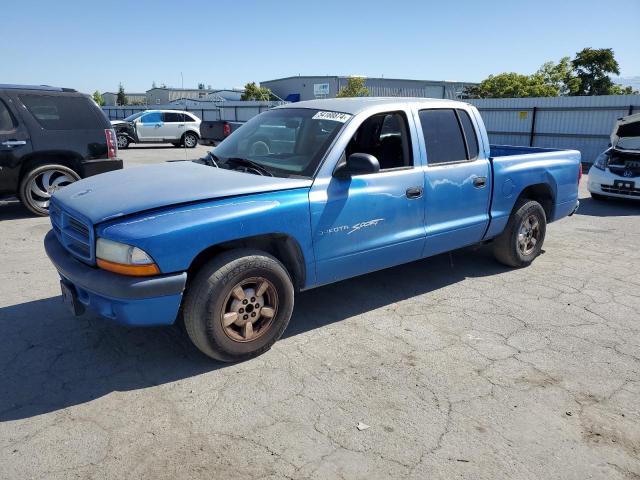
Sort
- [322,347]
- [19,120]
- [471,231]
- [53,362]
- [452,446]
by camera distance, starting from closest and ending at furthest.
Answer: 1. [452,446]
2. [53,362]
3. [322,347]
4. [471,231]
5. [19,120]

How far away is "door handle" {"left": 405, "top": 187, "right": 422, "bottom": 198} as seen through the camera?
4219 mm

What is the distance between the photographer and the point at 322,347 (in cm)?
376

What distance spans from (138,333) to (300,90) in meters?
62.4

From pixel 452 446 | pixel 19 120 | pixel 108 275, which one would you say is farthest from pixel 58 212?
pixel 19 120

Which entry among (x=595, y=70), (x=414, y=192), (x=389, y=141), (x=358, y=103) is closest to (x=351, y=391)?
(x=414, y=192)

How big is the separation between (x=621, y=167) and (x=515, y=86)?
3737 cm

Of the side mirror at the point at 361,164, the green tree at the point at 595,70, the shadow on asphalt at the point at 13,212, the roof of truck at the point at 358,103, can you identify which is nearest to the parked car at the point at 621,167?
the roof of truck at the point at 358,103

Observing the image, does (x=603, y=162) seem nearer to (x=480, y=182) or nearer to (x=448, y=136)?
(x=480, y=182)

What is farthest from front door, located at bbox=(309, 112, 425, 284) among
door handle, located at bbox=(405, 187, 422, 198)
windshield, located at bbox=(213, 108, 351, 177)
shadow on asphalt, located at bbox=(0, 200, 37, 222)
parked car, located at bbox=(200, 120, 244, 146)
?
parked car, located at bbox=(200, 120, 244, 146)

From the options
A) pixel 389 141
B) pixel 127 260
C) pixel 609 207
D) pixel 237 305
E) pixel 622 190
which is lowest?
pixel 609 207

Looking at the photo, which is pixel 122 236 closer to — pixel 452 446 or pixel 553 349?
pixel 452 446

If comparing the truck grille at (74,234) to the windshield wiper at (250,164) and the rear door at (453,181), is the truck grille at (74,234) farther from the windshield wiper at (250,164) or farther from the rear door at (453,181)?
the rear door at (453,181)

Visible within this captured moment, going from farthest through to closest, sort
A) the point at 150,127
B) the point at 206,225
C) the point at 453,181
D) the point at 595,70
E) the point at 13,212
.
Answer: the point at 595,70 → the point at 150,127 → the point at 13,212 → the point at 453,181 → the point at 206,225

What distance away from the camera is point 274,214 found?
3434 mm
